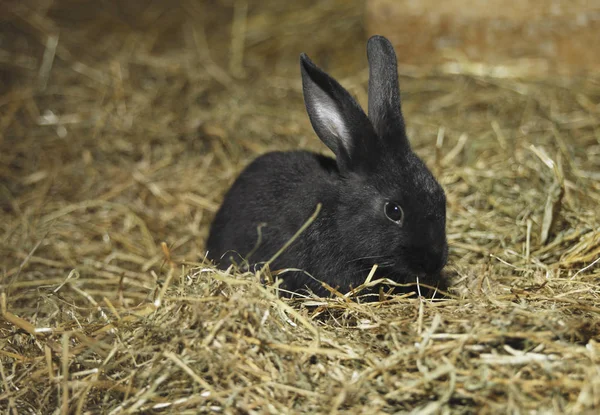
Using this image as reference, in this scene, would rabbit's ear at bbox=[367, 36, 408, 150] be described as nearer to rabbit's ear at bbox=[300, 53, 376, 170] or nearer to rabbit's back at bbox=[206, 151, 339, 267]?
rabbit's ear at bbox=[300, 53, 376, 170]

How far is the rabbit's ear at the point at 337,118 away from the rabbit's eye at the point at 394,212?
0.29 meters

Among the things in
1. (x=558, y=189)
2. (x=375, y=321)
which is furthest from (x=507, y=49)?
(x=375, y=321)

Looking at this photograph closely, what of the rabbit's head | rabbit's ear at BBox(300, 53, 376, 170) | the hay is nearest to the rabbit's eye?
the rabbit's head

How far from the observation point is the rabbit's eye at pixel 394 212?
3387mm

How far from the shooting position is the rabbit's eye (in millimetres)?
3387

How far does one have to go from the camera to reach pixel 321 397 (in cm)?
262

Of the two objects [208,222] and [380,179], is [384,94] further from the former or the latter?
[208,222]

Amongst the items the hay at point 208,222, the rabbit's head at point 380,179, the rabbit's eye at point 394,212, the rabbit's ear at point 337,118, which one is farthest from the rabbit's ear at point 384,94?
the hay at point 208,222

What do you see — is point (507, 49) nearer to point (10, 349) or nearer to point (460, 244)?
point (460, 244)

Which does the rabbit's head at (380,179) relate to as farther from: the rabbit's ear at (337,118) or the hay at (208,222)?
the hay at (208,222)

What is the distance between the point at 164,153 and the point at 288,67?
1.99 metres

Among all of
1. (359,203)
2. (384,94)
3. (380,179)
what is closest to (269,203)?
(359,203)

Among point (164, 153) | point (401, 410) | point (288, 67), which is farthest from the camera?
point (288, 67)

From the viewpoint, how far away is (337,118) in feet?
11.5
